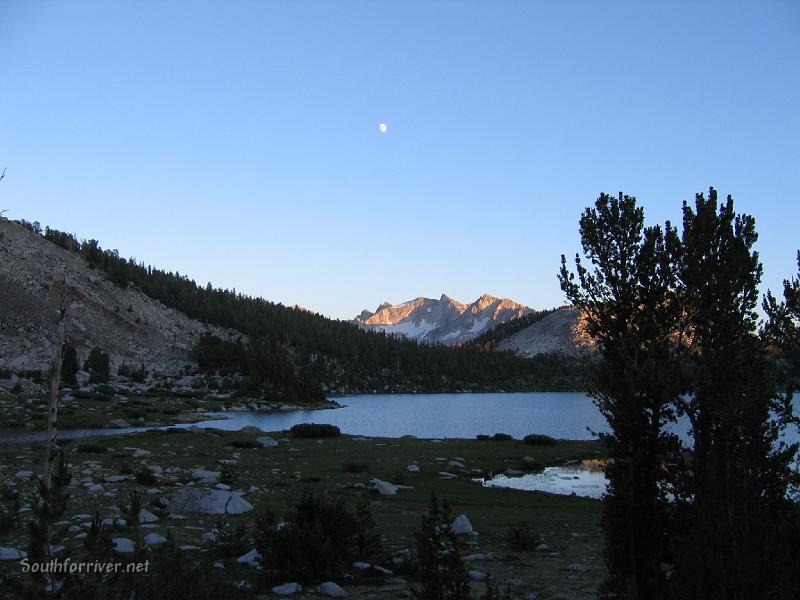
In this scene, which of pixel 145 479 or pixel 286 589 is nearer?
pixel 286 589

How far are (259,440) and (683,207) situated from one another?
97.3 feet

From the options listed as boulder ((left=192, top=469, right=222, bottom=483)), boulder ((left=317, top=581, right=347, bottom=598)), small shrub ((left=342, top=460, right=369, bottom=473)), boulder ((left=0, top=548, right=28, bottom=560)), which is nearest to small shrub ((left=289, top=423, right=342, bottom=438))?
small shrub ((left=342, top=460, right=369, bottom=473))

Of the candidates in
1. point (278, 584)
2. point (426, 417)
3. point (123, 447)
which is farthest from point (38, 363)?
point (278, 584)

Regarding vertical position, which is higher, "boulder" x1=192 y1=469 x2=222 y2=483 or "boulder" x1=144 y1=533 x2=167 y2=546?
"boulder" x1=144 y1=533 x2=167 y2=546

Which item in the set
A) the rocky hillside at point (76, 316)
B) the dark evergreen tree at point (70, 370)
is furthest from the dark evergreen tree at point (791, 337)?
the rocky hillside at point (76, 316)

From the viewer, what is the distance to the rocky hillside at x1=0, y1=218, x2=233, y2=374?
102 metres

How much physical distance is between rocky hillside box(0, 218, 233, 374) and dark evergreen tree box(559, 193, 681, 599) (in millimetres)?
98111

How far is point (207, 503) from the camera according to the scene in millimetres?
17734

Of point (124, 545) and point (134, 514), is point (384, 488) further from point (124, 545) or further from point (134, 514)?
point (134, 514)

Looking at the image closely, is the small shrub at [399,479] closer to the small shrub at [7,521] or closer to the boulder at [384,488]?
the boulder at [384,488]

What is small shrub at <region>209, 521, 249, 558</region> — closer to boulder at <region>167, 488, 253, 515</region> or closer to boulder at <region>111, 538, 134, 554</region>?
boulder at <region>111, 538, 134, 554</region>

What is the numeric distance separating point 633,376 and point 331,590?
716 centimetres

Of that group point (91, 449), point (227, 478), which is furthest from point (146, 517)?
point (91, 449)

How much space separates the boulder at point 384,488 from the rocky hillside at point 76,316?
85298mm
